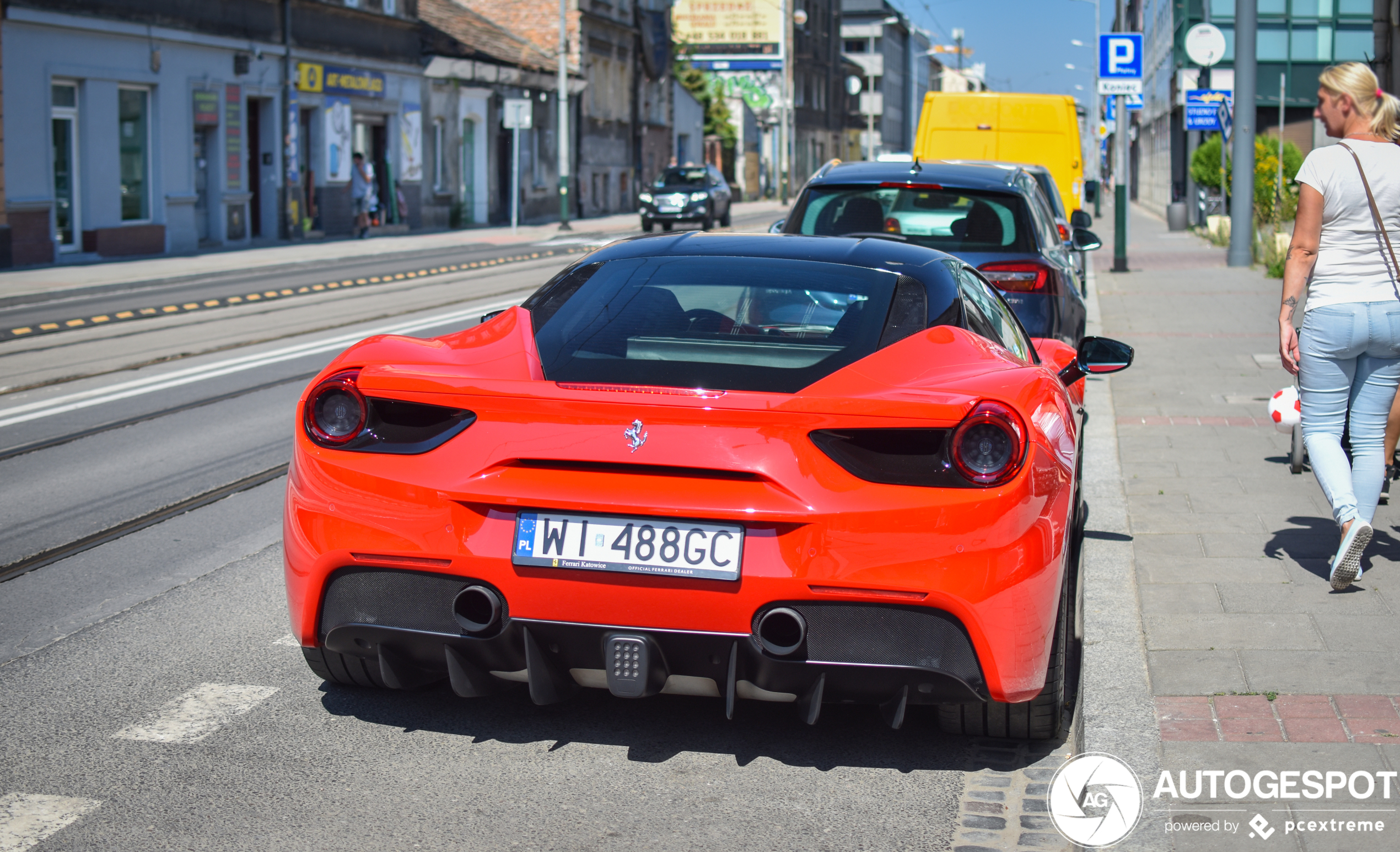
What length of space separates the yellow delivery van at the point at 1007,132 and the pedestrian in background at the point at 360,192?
17.5 meters

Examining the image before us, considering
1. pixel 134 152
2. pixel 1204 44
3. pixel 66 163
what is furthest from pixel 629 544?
pixel 134 152

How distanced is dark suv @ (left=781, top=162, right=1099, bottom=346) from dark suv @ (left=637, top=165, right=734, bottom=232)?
31156mm

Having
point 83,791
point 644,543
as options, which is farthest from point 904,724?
point 83,791

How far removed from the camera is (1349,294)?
17.3 ft

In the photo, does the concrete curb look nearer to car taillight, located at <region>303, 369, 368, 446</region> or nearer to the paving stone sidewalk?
the paving stone sidewalk

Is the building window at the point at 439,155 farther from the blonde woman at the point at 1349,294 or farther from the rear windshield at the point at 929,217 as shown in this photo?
the blonde woman at the point at 1349,294

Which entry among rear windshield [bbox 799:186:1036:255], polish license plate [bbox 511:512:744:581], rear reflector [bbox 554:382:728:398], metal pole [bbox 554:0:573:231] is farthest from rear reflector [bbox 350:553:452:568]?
metal pole [bbox 554:0:573:231]

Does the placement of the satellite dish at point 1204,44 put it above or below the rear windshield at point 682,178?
above

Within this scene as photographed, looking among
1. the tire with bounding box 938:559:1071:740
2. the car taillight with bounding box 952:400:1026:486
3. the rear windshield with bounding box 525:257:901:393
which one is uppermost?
the rear windshield with bounding box 525:257:901:393

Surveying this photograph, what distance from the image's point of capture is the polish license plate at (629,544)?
346 cm

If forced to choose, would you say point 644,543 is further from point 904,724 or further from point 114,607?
point 114,607

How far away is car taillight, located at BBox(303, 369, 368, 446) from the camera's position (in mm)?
3812

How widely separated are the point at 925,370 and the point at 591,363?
2.78 feet

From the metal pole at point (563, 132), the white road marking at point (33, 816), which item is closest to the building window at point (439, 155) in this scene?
the metal pole at point (563, 132)
